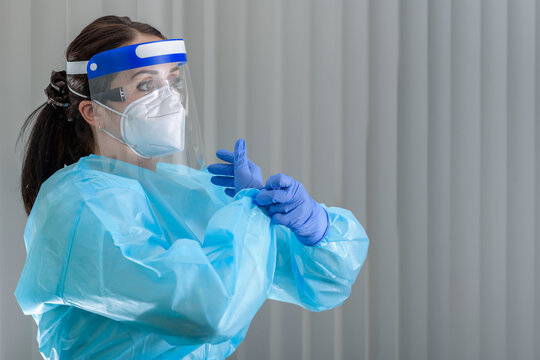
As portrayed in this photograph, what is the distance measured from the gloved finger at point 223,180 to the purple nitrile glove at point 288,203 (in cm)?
19

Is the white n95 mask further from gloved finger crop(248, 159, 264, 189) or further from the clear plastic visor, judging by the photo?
gloved finger crop(248, 159, 264, 189)

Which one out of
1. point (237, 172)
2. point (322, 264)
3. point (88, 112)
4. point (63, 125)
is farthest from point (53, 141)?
point (322, 264)

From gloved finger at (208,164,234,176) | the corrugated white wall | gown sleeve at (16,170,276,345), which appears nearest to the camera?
gown sleeve at (16,170,276,345)

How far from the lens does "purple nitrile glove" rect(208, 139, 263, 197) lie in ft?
3.59

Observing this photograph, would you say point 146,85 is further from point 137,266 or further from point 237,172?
point 137,266

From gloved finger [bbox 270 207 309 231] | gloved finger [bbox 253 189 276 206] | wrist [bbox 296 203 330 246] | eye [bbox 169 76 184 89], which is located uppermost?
eye [bbox 169 76 184 89]

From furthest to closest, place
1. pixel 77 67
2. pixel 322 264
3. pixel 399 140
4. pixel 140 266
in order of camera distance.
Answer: pixel 399 140
pixel 322 264
pixel 77 67
pixel 140 266

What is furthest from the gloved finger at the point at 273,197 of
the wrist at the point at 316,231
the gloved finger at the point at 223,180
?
the gloved finger at the point at 223,180

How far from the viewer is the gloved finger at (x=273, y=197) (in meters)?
0.97

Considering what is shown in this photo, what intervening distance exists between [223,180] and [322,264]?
284 millimetres

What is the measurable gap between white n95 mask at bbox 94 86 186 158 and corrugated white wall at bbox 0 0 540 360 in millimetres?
747

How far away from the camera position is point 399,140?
2041 millimetres

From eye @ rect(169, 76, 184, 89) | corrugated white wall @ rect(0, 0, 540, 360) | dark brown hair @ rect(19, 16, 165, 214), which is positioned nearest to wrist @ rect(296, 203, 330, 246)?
eye @ rect(169, 76, 184, 89)

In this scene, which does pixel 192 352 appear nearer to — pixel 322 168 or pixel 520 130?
pixel 322 168
